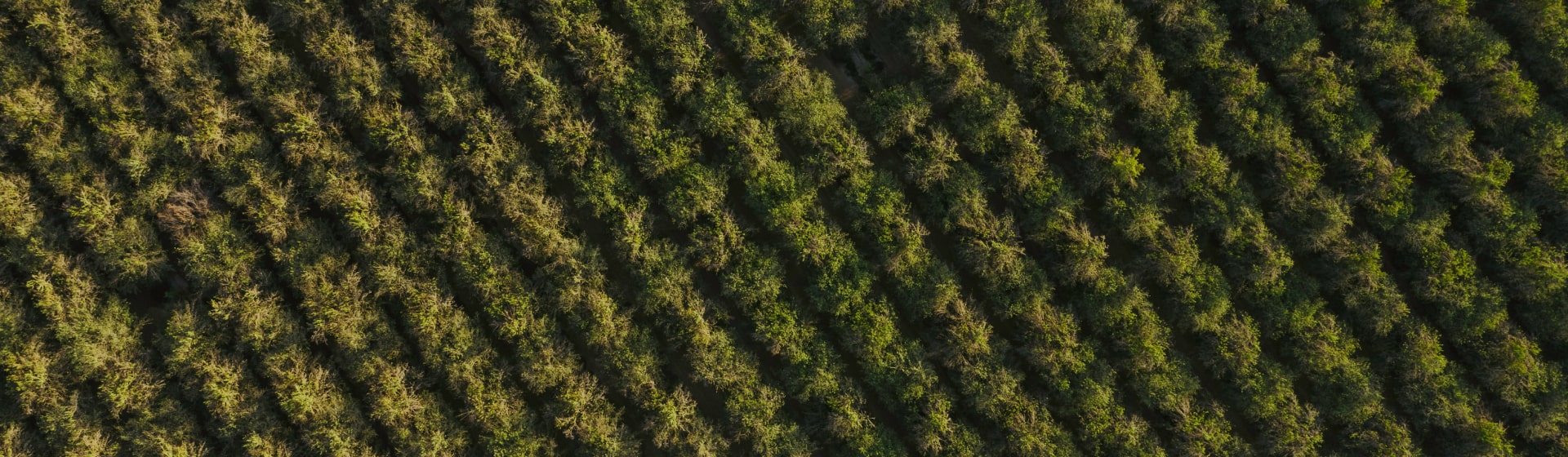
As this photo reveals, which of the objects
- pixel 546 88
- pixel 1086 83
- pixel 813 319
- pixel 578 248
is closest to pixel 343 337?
pixel 578 248

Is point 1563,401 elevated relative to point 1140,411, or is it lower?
elevated

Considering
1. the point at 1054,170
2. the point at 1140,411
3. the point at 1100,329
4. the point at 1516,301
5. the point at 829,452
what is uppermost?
the point at 1516,301

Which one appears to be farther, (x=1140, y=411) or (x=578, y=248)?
(x=1140, y=411)

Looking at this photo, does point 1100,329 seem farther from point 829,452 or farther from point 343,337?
point 343,337

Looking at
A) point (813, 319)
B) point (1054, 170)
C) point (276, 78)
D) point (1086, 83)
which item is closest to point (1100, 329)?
point (1054, 170)

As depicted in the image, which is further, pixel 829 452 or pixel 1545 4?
pixel 829 452

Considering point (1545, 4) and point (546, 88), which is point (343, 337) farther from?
point (1545, 4)
